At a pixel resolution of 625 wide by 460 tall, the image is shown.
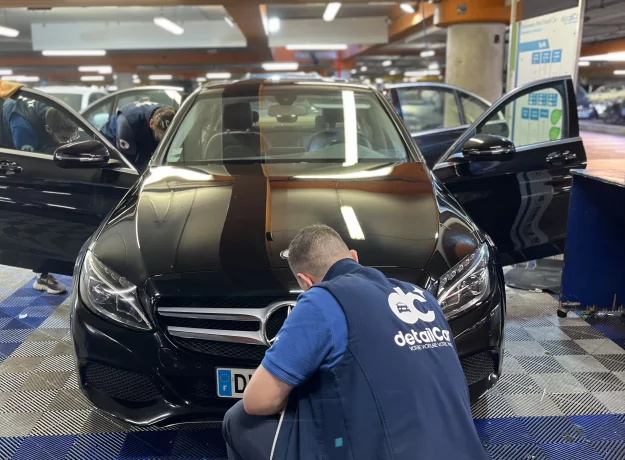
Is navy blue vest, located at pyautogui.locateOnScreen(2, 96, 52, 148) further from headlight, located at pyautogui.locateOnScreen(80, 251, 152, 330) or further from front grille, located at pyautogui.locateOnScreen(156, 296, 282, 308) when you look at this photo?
front grille, located at pyautogui.locateOnScreen(156, 296, 282, 308)

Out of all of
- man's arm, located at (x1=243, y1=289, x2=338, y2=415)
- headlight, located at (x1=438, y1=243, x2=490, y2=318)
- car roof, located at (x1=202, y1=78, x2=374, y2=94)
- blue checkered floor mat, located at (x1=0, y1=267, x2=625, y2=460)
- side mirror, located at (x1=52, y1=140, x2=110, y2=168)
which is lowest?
blue checkered floor mat, located at (x1=0, y1=267, x2=625, y2=460)

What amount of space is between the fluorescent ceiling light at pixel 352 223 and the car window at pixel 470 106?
175 inches

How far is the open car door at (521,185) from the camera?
3609 mm

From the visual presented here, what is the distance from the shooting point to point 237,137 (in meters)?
3.31

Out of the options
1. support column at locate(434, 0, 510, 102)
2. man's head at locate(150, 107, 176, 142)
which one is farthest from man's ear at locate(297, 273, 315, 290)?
support column at locate(434, 0, 510, 102)

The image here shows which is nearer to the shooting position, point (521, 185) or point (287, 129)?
point (287, 129)

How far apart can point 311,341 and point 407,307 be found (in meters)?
0.26

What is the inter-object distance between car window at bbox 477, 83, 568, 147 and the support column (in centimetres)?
399

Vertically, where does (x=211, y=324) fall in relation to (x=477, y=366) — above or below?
above

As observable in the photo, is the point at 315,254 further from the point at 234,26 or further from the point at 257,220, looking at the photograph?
the point at 234,26

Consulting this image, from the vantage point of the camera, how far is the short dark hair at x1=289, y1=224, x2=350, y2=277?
159 centimetres

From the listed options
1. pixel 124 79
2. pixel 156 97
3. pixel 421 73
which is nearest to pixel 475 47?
pixel 156 97

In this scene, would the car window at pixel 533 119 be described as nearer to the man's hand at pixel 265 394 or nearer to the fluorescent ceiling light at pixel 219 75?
the man's hand at pixel 265 394

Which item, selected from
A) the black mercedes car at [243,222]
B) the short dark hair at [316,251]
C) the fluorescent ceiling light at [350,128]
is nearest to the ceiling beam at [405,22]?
the black mercedes car at [243,222]
